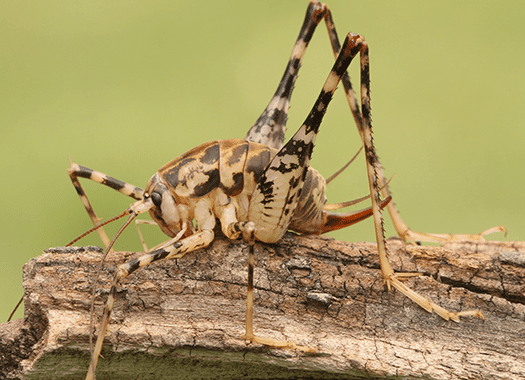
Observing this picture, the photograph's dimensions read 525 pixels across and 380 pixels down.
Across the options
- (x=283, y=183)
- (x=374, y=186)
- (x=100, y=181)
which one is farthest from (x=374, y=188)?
(x=100, y=181)

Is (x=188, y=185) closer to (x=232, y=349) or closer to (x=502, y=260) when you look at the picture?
(x=232, y=349)

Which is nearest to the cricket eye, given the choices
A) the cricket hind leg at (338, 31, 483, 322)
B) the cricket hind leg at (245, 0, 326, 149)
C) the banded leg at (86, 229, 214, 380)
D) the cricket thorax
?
the cricket thorax

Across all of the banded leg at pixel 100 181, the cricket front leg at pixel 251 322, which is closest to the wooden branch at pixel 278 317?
the cricket front leg at pixel 251 322

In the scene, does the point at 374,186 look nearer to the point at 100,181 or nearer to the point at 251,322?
the point at 251,322

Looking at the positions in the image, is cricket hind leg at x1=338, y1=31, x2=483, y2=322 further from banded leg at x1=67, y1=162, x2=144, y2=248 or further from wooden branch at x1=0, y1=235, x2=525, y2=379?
banded leg at x1=67, y1=162, x2=144, y2=248

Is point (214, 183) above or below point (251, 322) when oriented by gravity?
above

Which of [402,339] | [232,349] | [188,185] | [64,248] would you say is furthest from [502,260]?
[64,248]
